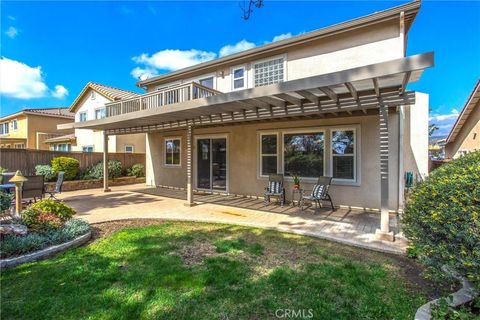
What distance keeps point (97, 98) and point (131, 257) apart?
18737mm

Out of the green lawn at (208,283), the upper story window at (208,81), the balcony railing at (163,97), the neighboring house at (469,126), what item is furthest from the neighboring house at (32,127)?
the neighboring house at (469,126)

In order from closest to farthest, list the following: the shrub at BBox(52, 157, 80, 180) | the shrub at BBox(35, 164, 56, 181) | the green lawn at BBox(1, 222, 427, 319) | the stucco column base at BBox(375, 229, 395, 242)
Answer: the green lawn at BBox(1, 222, 427, 319), the stucco column base at BBox(375, 229, 395, 242), the shrub at BBox(35, 164, 56, 181), the shrub at BBox(52, 157, 80, 180)

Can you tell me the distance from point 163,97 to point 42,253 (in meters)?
6.36

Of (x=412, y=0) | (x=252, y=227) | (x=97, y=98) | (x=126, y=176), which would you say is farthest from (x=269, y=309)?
(x=97, y=98)

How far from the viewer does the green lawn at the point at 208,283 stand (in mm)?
2715

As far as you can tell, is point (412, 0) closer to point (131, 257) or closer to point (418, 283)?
point (418, 283)

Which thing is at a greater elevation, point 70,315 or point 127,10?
point 127,10

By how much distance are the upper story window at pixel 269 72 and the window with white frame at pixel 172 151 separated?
5.23 m

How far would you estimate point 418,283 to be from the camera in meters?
3.27

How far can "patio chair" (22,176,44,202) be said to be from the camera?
710cm

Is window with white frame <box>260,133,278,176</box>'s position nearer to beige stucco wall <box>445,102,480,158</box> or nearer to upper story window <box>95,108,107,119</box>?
beige stucco wall <box>445,102,480,158</box>

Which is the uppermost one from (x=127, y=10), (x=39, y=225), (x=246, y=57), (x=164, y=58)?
(x=164, y=58)

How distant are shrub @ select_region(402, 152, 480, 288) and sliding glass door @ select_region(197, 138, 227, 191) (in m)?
8.21

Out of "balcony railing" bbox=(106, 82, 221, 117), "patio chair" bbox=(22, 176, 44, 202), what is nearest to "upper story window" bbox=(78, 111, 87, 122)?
"balcony railing" bbox=(106, 82, 221, 117)
